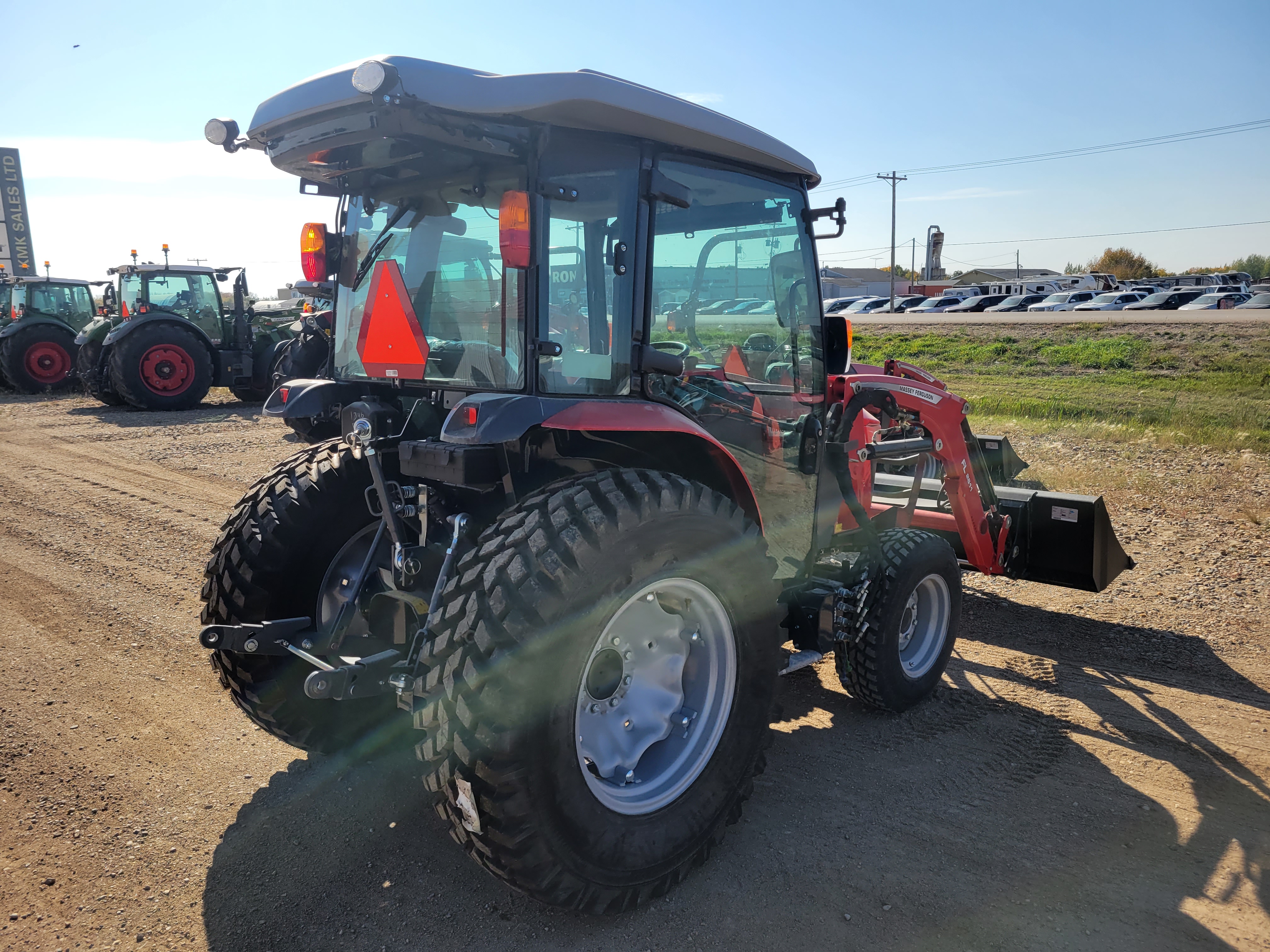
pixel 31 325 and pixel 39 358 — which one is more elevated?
pixel 31 325

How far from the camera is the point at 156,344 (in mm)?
14172

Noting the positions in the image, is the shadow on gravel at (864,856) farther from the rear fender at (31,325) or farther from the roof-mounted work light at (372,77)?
the rear fender at (31,325)

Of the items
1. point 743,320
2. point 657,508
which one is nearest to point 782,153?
point 743,320

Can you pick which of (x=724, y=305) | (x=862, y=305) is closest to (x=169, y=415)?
(x=724, y=305)

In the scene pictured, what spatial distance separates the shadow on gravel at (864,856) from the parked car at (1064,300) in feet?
116

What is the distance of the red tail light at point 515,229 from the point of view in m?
2.36

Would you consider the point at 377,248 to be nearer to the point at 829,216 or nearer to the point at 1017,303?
the point at 829,216

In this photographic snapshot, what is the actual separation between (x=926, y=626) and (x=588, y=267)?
247 centimetres

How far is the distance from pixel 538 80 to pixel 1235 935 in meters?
3.09

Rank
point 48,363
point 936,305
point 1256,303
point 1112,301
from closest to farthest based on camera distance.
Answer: point 48,363, point 1256,303, point 1112,301, point 936,305

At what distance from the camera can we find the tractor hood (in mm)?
2264

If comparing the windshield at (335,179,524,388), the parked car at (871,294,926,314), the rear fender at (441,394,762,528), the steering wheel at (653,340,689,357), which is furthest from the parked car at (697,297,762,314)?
the parked car at (871,294,926,314)

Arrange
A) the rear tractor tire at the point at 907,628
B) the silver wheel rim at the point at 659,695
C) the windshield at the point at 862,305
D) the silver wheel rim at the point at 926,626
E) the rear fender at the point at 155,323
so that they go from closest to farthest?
1. the silver wheel rim at the point at 659,695
2. the rear tractor tire at the point at 907,628
3. the silver wheel rim at the point at 926,626
4. the rear fender at the point at 155,323
5. the windshield at the point at 862,305

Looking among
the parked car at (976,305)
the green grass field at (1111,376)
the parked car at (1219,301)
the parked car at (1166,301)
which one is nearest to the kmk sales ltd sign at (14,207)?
the green grass field at (1111,376)
